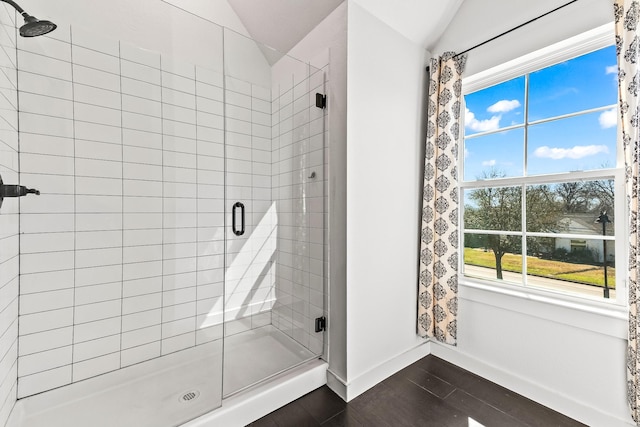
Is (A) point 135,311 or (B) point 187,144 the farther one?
(B) point 187,144

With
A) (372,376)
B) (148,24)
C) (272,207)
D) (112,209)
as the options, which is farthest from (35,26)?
(372,376)

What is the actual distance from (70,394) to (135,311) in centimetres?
51

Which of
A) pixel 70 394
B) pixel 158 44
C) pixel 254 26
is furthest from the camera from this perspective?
pixel 254 26

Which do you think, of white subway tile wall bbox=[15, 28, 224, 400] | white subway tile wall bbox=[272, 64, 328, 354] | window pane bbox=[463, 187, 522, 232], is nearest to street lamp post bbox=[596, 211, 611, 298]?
window pane bbox=[463, 187, 522, 232]

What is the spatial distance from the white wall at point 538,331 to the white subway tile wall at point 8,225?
2.63 m

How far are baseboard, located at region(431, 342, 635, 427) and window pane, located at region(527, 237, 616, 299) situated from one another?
0.61 metres

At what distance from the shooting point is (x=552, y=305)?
5.46 feet

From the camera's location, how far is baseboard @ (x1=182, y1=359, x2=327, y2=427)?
1.43 meters

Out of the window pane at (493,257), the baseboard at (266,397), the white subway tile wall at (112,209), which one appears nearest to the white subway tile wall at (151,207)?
the white subway tile wall at (112,209)

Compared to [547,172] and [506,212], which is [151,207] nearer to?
[506,212]

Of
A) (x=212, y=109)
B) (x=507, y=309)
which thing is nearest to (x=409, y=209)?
(x=507, y=309)

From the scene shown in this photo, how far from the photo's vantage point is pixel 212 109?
6.50ft

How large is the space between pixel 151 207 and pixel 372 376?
1901 mm

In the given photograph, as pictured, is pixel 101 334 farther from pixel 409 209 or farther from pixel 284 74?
pixel 409 209
